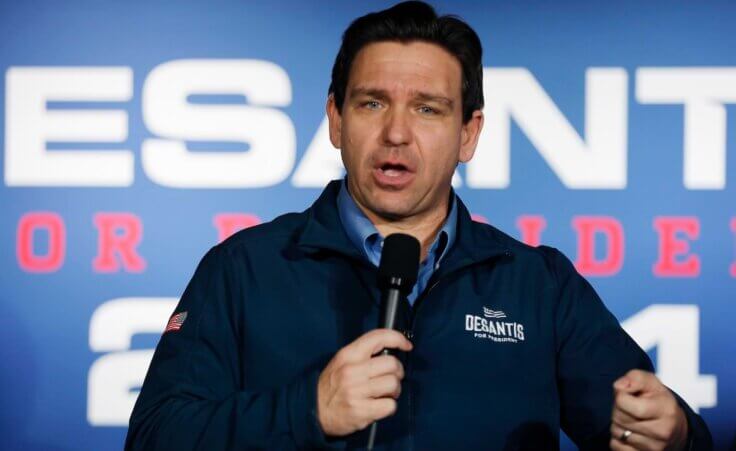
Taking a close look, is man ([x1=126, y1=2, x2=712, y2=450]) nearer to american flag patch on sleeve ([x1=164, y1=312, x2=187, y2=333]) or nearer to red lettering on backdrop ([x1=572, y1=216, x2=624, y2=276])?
american flag patch on sleeve ([x1=164, y1=312, x2=187, y2=333])

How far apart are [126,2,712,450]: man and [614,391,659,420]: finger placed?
0.01 meters

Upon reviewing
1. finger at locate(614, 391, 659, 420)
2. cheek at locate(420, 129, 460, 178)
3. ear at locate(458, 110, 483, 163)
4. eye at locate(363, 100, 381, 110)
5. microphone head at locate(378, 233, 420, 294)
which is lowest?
finger at locate(614, 391, 659, 420)

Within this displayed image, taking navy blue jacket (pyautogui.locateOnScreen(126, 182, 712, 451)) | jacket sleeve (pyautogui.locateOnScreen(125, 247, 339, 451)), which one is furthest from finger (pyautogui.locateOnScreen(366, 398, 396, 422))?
navy blue jacket (pyautogui.locateOnScreen(126, 182, 712, 451))

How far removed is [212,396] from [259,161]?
4.15ft

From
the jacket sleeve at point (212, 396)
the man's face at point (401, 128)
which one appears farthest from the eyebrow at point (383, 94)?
the jacket sleeve at point (212, 396)

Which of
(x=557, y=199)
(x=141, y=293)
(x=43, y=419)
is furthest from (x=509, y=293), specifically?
(x=43, y=419)

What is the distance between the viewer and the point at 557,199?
2625 millimetres

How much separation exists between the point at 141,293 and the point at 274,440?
4.58 ft

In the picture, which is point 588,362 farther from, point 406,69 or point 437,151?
point 406,69

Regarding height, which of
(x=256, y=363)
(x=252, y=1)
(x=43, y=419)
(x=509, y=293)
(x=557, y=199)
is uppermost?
(x=252, y=1)

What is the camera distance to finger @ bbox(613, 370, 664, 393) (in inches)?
50.8

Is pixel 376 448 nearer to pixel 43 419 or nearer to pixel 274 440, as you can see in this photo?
pixel 274 440

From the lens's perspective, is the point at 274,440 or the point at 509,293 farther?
the point at 509,293

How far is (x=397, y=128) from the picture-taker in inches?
63.8
